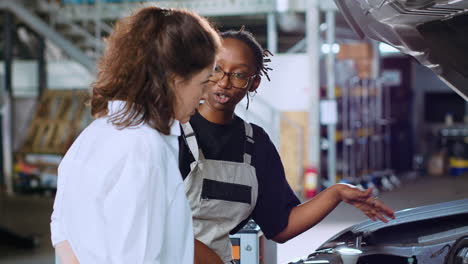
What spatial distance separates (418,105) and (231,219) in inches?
423

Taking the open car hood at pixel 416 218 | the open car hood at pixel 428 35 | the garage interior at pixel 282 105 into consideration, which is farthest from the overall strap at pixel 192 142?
the garage interior at pixel 282 105

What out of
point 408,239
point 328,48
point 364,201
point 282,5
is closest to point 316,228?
point 408,239

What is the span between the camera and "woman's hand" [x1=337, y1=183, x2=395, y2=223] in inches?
56.4

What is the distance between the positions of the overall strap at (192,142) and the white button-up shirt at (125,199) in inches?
15.0

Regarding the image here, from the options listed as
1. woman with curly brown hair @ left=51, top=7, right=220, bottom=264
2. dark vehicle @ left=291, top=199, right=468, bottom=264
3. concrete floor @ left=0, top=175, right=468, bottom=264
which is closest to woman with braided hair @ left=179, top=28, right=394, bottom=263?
dark vehicle @ left=291, top=199, right=468, bottom=264

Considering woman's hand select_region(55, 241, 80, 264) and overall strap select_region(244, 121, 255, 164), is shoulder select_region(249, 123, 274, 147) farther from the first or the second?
woman's hand select_region(55, 241, 80, 264)

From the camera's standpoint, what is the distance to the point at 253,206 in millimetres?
1498

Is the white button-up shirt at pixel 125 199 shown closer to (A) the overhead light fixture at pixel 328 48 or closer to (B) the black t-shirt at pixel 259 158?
(B) the black t-shirt at pixel 259 158

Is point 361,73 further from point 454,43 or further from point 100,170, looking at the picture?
point 100,170

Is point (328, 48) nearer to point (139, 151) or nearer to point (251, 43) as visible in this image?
point (251, 43)

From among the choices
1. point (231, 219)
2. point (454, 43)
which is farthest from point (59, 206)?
point (454, 43)

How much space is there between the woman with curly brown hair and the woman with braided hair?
391mm

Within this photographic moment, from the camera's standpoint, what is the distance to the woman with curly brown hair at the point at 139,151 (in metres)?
0.91

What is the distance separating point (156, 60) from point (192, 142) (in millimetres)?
443
